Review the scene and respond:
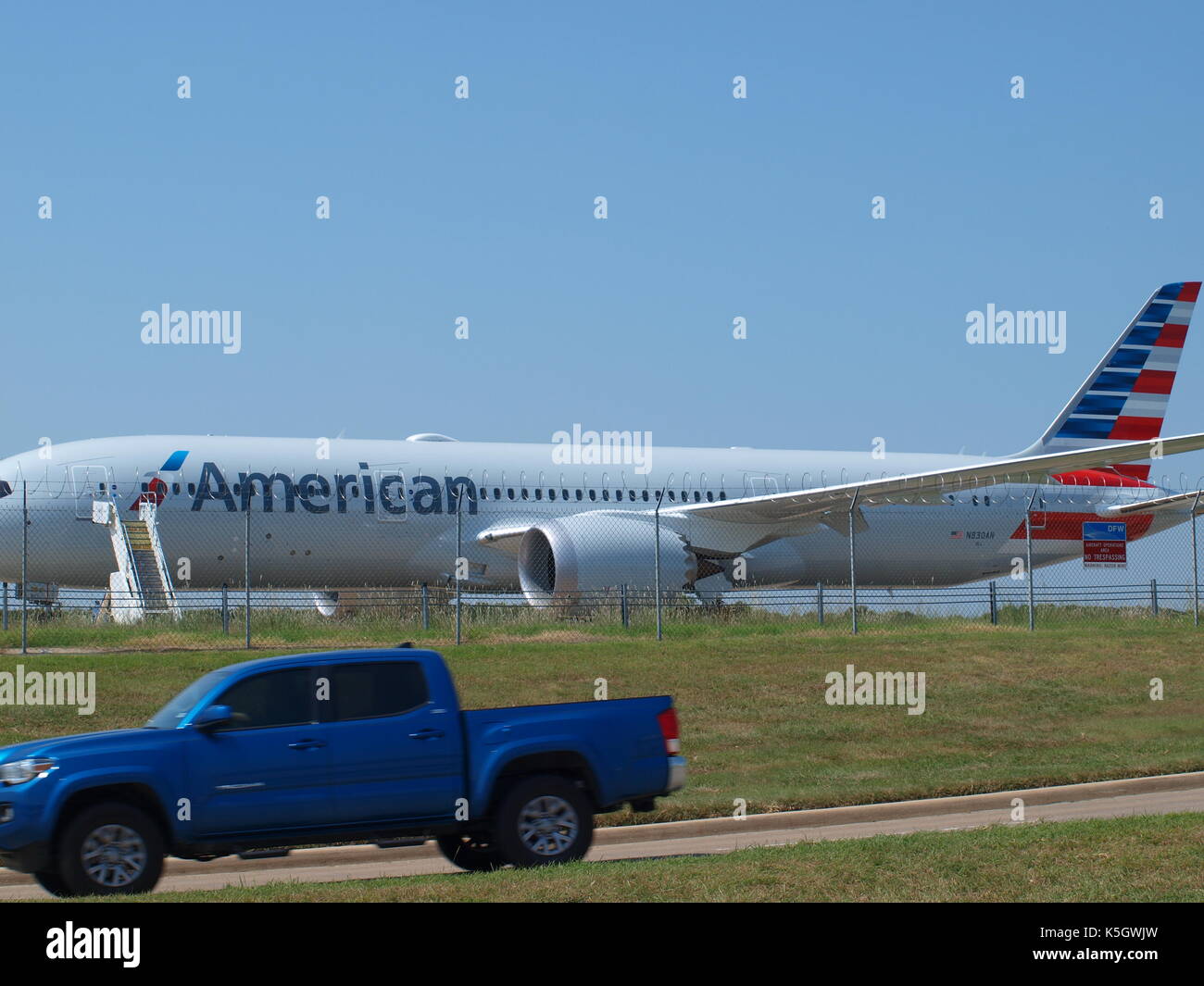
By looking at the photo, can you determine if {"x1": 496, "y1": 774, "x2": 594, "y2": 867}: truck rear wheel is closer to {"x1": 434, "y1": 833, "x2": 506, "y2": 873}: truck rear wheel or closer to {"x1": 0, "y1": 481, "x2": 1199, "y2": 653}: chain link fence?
{"x1": 434, "y1": 833, "x2": 506, "y2": 873}: truck rear wheel

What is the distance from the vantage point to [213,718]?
10.2 m

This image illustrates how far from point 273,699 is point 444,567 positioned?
71.6 feet

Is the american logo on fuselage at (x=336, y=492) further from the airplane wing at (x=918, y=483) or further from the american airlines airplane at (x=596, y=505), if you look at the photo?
the airplane wing at (x=918, y=483)

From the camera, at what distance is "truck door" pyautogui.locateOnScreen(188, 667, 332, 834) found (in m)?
10.1

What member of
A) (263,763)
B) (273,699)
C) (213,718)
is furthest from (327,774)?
(213,718)

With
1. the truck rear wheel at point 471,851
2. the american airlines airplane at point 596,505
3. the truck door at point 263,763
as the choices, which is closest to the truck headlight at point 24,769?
the truck door at point 263,763

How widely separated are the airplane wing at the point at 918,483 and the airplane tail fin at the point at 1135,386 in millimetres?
3102

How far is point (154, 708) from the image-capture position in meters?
17.5

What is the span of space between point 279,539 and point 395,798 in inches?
812

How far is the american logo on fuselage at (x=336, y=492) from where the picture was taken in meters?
29.9

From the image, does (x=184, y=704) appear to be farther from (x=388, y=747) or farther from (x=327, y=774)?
(x=388, y=747)
